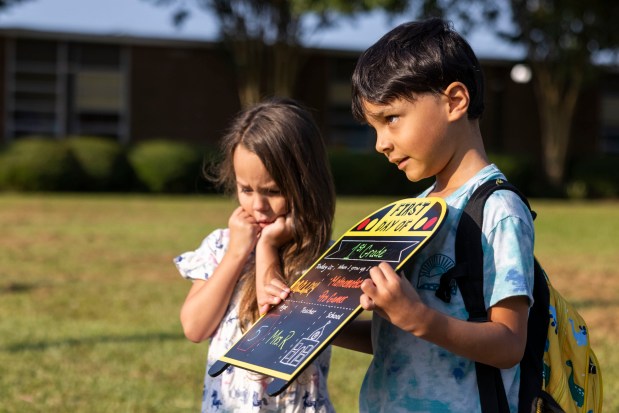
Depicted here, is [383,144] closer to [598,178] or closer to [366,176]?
[366,176]

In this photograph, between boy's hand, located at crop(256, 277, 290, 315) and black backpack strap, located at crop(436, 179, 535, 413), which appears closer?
black backpack strap, located at crop(436, 179, 535, 413)

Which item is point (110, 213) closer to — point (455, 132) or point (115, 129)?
point (115, 129)

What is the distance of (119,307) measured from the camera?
7969mm

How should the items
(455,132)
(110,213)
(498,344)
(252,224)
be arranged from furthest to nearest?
(110,213)
(252,224)
(455,132)
(498,344)

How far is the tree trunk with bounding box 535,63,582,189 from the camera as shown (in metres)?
29.0

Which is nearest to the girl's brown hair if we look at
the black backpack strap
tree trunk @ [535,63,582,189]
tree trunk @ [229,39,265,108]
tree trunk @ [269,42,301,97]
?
the black backpack strap

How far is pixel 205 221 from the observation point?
54.2ft

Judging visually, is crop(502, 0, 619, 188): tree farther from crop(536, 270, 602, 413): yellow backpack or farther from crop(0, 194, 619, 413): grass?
crop(536, 270, 602, 413): yellow backpack

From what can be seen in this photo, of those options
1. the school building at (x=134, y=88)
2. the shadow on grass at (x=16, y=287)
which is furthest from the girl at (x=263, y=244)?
the school building at (x=134, y=88)

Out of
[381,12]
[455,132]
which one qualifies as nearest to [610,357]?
[455,132]

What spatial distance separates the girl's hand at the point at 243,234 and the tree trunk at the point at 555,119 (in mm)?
27232

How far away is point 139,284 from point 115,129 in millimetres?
21944

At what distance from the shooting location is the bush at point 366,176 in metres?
27.6

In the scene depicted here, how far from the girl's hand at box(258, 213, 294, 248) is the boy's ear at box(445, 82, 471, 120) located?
79 cm
